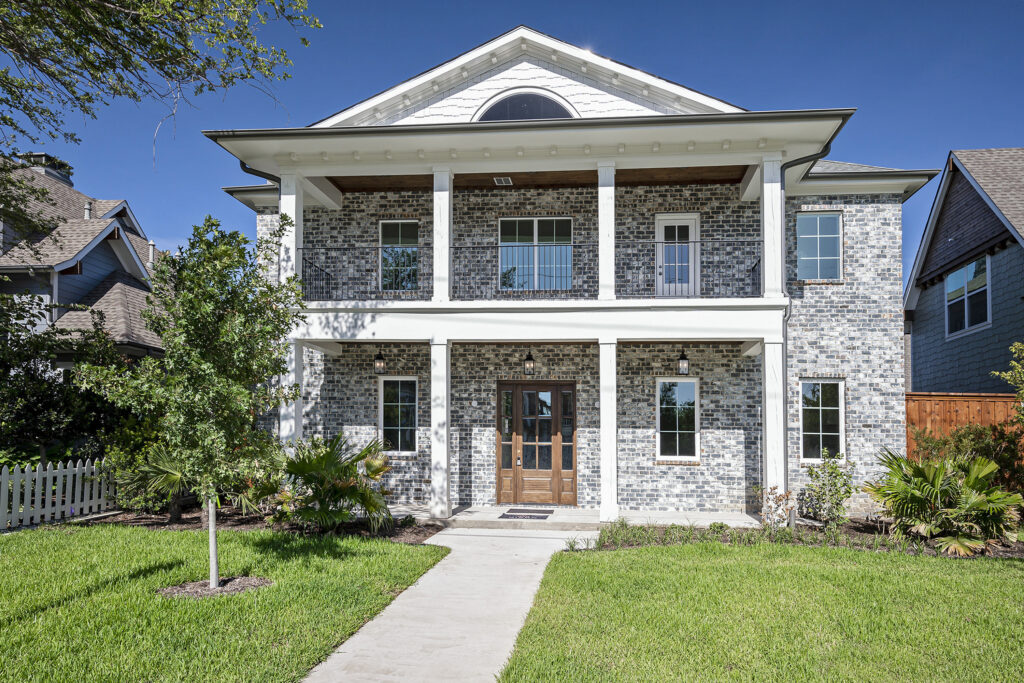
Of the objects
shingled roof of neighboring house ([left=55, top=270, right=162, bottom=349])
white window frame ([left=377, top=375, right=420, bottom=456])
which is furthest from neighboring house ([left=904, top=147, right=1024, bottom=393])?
shingled roof of neighboring house ([left=55, top=270, right=162, bottom=349])

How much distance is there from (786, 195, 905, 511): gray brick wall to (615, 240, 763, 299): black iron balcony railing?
83 cm

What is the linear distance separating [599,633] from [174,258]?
5.11m

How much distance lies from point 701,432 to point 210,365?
26.9ft

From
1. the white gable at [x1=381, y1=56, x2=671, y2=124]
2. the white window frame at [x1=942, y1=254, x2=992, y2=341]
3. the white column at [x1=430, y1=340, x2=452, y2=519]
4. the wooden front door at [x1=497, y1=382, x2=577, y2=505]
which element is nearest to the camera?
the white column at [x1=430, y1=340, x2=452, y2=519]

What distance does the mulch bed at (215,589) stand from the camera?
6.00m

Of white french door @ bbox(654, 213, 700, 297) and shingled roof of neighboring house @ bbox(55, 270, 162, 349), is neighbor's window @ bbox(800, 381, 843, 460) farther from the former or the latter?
shingled roof of neighboring house @ bbox(55, 270, 162, 349)

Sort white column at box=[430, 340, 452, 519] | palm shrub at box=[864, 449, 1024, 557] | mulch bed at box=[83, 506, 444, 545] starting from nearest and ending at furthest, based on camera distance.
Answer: palm shrub at box=[864, 449, 1024, 557]
mulch bed at box=[83, 506, 444, 545]
white column at box=[430, 340, 452, 519]

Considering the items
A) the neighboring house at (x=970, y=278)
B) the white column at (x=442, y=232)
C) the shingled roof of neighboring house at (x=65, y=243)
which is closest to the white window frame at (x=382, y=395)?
the white column at (x=442, y=232)

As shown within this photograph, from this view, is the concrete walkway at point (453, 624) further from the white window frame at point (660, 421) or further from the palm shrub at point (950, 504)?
the palm shrub at point (950, 504)

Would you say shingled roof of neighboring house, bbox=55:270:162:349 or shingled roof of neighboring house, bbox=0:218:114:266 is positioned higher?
shingled roof of neighboring house, bbox=0:218:114:266

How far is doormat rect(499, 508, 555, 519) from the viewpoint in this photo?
411 inches

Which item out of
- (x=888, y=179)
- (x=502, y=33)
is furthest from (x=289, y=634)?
(x=888, y=179)

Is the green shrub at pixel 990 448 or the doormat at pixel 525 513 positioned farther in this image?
the doormat at pixel 525 513

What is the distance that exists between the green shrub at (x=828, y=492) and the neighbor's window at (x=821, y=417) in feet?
1.02
